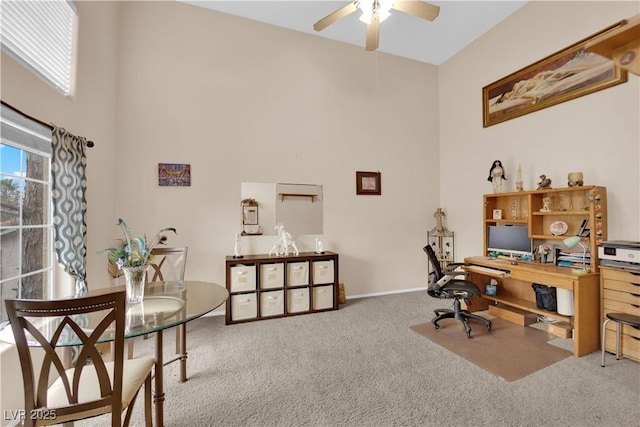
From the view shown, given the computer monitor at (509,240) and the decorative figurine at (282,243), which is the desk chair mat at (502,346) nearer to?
the computer monitor at (509,240)

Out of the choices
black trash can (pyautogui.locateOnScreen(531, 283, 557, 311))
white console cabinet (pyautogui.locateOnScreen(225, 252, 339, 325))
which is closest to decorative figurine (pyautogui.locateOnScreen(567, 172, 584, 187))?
black trash can (pyautogui.locateOnScreen(531, 283, 557, 311))

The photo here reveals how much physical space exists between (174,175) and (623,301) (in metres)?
4.68

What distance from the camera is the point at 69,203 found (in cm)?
222

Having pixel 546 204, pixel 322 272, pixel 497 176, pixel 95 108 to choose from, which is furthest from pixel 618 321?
pixel 95 108

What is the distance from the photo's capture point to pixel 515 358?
8.07 ft

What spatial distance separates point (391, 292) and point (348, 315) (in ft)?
4.10

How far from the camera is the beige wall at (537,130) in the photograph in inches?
107

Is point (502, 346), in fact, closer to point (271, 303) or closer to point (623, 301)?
point (623, 301)

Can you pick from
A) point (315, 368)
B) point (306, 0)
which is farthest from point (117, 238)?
point (306, 0)

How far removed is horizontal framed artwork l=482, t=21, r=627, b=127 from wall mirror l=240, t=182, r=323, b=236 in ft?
8.95

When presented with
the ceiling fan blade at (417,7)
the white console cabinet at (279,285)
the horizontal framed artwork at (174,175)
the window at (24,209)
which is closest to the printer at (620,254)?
the ceiling fan blade at (417,7)

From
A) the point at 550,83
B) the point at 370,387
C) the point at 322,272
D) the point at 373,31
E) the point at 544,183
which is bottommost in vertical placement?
the point at 370,387

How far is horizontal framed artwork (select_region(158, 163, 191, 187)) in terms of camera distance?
350 centimetres

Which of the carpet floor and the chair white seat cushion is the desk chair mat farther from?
the chair white seat cushion
